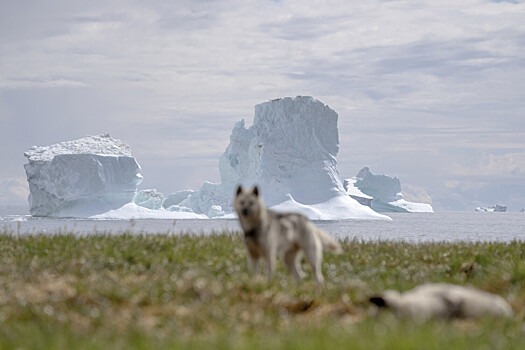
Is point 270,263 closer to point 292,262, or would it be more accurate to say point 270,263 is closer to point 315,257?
point 315,257

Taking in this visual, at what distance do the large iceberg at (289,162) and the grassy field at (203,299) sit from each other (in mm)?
63807

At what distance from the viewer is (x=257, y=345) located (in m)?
6.93

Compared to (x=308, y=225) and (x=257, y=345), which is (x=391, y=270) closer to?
(x=308, y=225)

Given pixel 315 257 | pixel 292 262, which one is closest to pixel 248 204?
pixel 315 257

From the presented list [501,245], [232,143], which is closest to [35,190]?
[232,143]

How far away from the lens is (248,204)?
40.8 ft

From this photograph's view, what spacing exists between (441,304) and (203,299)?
9.60 ft

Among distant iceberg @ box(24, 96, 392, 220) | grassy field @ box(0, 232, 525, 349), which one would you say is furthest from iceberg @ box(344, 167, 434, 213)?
grassy field @ box(0, 232, 525, 349)

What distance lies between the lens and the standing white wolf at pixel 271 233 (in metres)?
12.5

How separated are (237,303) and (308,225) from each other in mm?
3051

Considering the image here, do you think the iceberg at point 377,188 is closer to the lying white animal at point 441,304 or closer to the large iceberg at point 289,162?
the large iceberg at point 289,162

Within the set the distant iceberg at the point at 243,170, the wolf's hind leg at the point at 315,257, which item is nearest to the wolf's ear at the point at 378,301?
the wolf's hind leg at the point at 315,257

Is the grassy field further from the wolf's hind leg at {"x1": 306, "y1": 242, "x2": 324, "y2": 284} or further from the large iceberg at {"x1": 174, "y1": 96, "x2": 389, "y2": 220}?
the large iceberg at {"x1": 174, "y1": 96, "x2": 389, "y2": 220}

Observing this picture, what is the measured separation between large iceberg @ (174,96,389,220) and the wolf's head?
67863 millimetres
